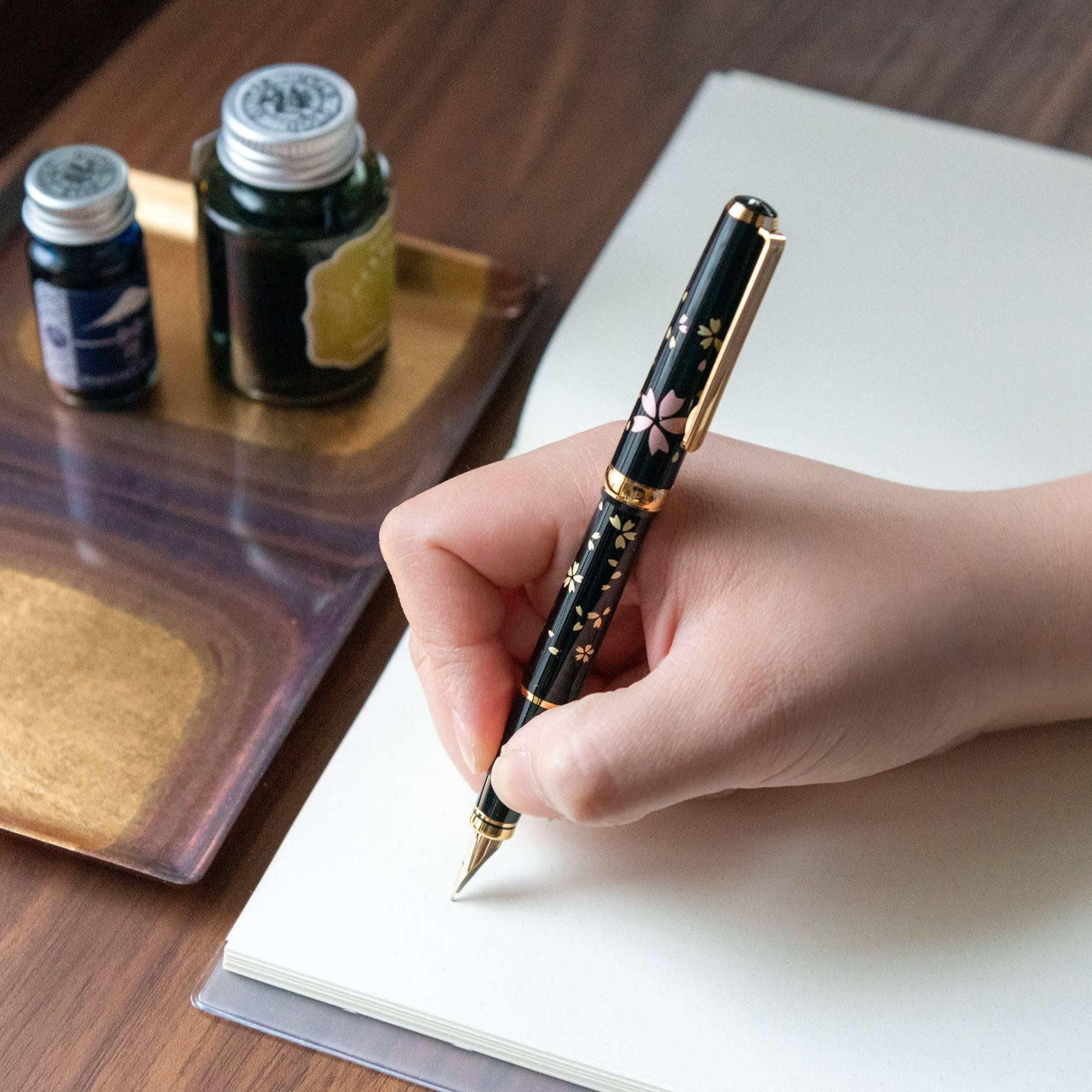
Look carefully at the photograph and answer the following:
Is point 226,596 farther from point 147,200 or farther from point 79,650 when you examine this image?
point 147,200

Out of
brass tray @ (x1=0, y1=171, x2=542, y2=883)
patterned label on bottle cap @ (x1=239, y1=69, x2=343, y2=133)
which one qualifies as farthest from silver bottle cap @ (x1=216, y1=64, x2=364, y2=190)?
brass tray @ (x1=0, y1=171, x2=542, y2=883)

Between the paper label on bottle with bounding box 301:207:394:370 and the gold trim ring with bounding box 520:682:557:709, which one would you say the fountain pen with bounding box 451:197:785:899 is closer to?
the gold trim ring with bounding box 520:682:557:709

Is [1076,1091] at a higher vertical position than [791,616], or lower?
lower

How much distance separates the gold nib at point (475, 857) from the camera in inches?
21.3

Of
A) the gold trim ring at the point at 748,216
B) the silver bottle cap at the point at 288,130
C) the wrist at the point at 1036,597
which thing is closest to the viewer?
the gold trim ring at the point at 748,216

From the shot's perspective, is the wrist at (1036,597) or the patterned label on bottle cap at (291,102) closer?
the wrist at (1036,597)

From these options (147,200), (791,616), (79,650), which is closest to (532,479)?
(791,616)

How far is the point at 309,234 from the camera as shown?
68 cm

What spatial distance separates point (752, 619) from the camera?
0.50 m

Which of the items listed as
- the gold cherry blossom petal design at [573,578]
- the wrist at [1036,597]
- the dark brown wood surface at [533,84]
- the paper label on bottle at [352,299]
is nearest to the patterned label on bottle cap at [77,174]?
the paper label on bottle at [352,299]

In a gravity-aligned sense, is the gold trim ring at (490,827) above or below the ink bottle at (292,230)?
below

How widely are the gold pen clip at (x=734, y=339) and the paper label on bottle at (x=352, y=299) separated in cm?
29

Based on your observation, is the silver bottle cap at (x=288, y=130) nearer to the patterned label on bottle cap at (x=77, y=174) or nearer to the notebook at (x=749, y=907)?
the patterned label on bottle cap at (x=77, y=174)

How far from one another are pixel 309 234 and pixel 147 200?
251mm
